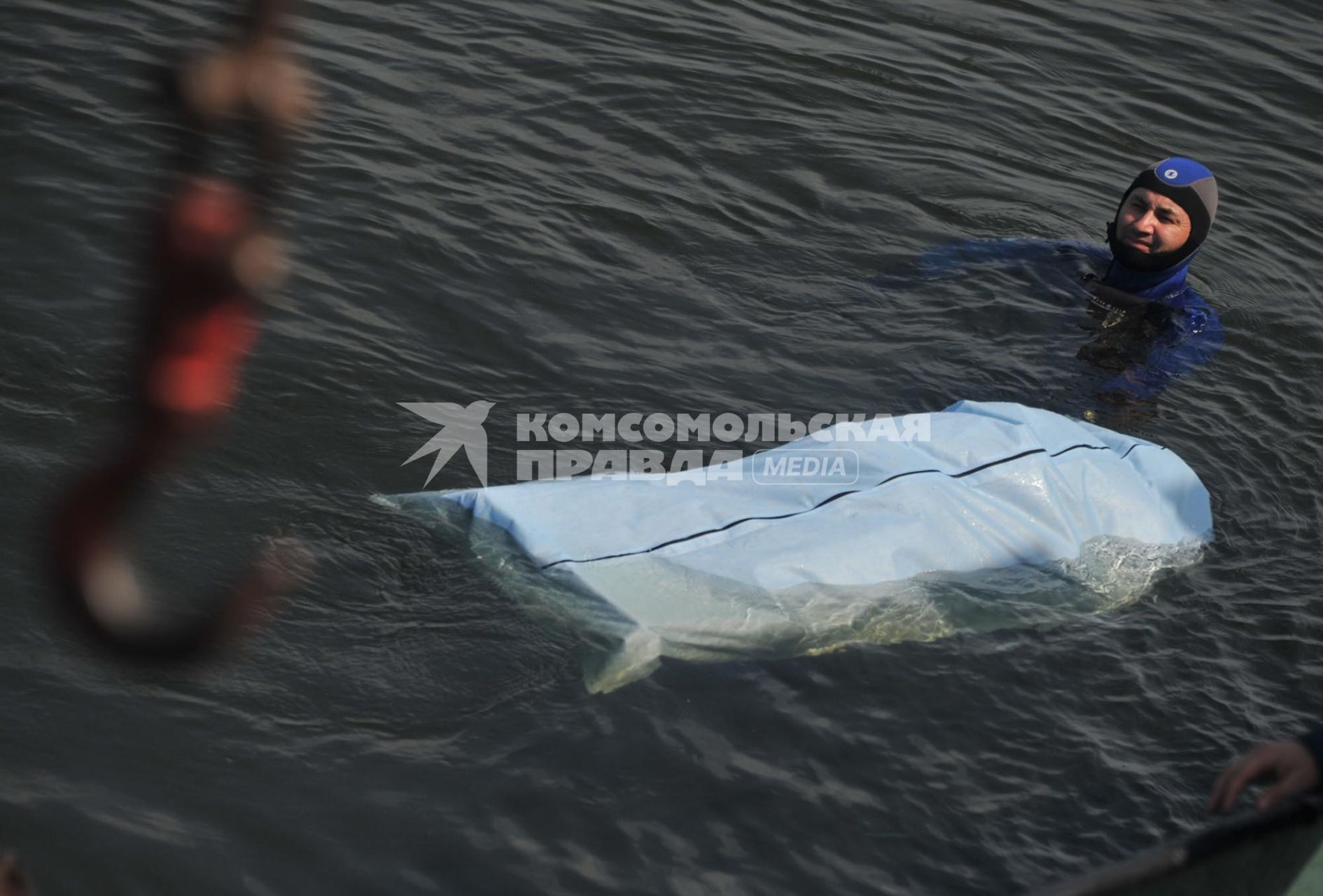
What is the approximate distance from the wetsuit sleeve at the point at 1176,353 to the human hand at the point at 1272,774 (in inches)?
133

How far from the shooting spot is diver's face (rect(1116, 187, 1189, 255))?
6012 mm

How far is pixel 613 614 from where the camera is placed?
339cm

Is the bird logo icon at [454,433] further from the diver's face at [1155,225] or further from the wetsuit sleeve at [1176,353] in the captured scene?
the diver's face at [1155,225]

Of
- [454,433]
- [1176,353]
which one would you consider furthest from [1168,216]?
[454,433]

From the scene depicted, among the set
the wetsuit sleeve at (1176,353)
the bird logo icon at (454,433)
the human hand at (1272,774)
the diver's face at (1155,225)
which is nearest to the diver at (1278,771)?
the human hand at (1272,774)

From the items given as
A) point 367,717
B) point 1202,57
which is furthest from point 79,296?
point 1202,57

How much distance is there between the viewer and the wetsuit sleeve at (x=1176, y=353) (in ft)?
18.6

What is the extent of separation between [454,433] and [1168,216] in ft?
11.2

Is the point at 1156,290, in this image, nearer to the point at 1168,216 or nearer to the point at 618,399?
the point at 1168,216

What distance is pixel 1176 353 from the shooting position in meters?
5.83

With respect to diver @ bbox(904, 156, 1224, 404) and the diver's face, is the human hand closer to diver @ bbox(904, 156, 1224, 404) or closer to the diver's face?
diver @ bbox(904, 156, 1224, 404)

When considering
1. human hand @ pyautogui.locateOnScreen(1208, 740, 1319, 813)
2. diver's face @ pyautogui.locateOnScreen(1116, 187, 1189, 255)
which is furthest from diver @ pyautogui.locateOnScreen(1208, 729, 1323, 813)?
diver's face @ pyautogui.locateOnScreen(1116, 187, 1189, 255)

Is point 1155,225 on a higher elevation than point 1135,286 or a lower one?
higher

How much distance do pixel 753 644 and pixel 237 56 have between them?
3.15 metres
